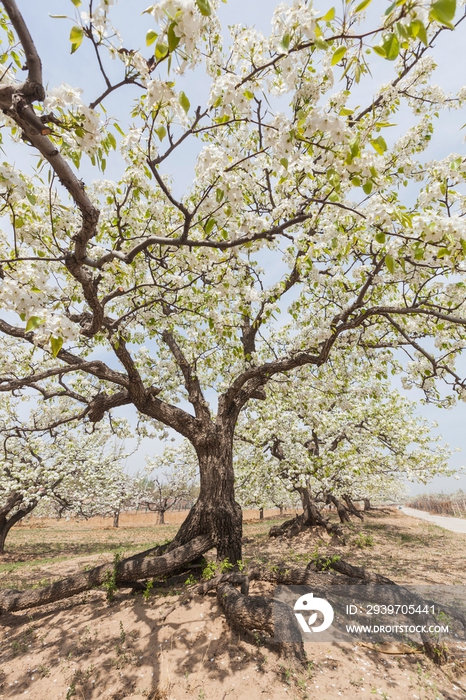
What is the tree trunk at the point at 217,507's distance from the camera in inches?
259

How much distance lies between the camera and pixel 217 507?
6777 mm

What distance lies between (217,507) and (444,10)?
285 inches

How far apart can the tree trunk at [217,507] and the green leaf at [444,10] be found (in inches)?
273

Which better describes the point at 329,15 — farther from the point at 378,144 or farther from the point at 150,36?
the point at 150,36

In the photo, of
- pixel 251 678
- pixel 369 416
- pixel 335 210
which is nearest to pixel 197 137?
pixel 335 210

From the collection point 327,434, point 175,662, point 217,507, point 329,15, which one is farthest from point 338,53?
point 327,434

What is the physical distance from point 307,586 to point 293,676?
5.52 feet

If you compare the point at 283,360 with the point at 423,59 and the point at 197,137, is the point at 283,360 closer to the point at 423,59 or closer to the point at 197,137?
the point at 197,137

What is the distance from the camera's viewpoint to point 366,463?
1291 centimetres

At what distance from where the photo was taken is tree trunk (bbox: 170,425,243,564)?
658cm

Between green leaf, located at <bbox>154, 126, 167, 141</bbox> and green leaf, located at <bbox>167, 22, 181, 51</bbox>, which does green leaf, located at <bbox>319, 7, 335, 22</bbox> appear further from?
green leaf, located at <bbox>154, 126, 167, 141</bbox>

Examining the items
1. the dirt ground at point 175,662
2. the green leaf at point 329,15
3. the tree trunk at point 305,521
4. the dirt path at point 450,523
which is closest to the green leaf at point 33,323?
the green leaf at point 329,15

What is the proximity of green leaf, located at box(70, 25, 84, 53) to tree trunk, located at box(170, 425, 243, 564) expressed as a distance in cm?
649

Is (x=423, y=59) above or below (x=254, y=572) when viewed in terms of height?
above
